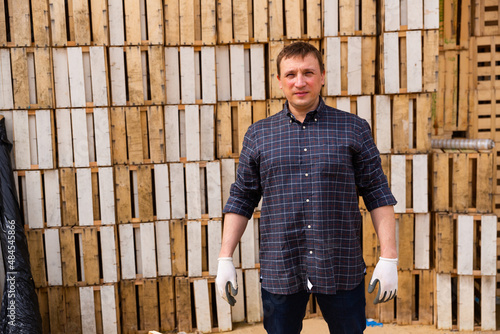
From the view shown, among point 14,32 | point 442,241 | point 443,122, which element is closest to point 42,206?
point 14,32

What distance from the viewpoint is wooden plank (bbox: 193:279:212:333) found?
6.10 meters

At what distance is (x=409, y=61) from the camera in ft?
19.1

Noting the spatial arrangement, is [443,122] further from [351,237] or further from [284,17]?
[351,237]

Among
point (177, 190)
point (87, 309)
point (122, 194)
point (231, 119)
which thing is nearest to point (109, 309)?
point (87, 309)

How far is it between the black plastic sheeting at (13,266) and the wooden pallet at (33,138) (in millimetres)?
157

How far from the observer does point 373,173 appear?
3.29 m

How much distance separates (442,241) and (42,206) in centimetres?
476

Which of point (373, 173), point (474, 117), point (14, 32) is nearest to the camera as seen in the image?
point (373, 173)

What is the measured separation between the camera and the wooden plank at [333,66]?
Result: 5.87m

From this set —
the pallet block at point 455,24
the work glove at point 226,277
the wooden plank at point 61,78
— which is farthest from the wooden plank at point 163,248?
the pallet block at point 455,24

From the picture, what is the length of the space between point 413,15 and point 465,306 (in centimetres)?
351

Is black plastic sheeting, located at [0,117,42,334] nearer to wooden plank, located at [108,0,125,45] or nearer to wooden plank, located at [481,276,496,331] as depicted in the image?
wooden plank, located at [108,0,125,45]

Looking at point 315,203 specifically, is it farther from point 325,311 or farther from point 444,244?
point 444,244

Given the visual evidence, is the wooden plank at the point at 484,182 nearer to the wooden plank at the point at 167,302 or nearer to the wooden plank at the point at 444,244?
the wooden plank at the point at 444,244
